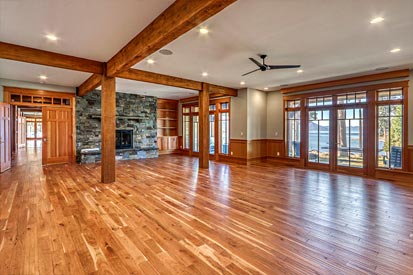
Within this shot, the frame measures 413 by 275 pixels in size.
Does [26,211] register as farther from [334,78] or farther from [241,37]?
[334,78]

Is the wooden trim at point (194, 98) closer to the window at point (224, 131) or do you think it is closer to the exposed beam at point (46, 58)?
the window at point (224, 131)

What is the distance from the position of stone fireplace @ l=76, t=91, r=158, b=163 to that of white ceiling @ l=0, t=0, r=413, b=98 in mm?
2966

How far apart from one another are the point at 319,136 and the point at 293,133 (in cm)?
103

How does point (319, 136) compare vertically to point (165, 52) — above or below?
below

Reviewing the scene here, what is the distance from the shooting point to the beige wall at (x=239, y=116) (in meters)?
8.58

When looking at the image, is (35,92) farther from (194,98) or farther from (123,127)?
(194,98)

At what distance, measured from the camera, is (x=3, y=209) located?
3496 mm

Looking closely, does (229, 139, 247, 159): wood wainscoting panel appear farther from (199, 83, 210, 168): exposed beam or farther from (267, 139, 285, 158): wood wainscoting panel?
(199, 83, 210, 168): exposed beam

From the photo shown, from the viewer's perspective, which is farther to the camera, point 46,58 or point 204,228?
point 46,58

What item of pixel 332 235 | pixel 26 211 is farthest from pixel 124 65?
pixel 332 235

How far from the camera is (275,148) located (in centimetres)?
897

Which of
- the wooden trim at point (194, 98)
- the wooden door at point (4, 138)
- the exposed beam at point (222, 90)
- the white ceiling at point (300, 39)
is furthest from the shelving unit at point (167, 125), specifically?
the wooden door at point (4, 138)

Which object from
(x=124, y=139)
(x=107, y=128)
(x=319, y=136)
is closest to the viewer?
(x=107, y=128)

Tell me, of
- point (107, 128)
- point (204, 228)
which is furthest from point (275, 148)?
point (204, 228)
